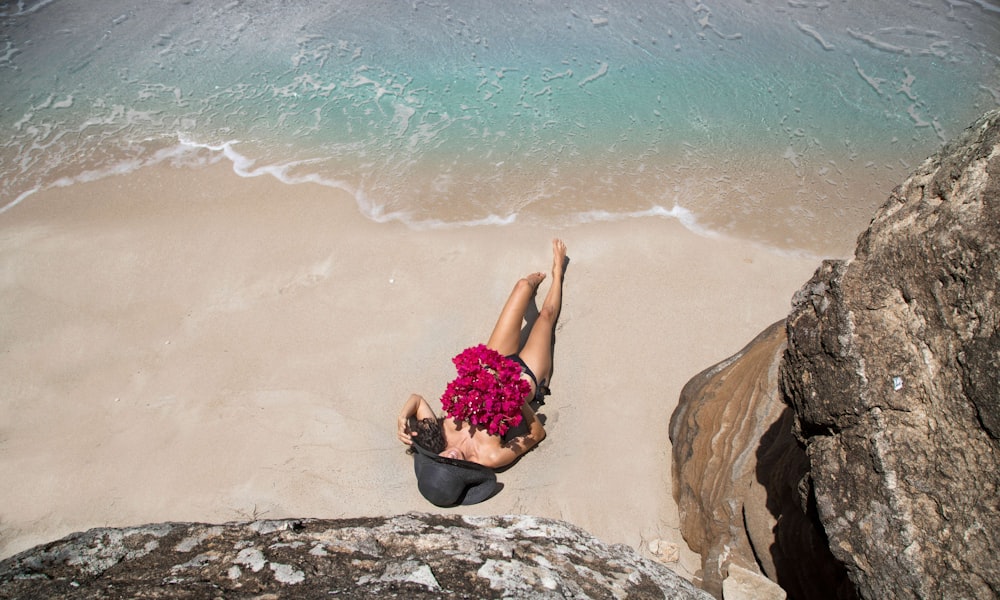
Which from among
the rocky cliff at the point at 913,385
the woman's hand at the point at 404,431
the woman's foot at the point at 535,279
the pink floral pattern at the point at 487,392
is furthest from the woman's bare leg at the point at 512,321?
the rocky cliff at the point at 913,385

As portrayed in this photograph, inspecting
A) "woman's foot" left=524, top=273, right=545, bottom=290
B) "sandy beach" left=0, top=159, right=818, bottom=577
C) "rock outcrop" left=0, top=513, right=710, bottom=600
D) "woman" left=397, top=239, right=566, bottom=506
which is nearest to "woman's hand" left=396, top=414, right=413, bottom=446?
"woman" left=397, top=239, right=566, bottom=506

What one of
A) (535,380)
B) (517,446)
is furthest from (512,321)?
(517,446)

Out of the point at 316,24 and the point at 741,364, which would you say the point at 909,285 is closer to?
the point at 741,364

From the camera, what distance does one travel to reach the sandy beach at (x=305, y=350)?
14.9 ft

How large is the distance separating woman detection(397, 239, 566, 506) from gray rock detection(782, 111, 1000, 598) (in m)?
2.22

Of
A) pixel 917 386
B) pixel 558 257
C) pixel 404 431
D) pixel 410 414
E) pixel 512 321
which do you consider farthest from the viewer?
pixel 558 257

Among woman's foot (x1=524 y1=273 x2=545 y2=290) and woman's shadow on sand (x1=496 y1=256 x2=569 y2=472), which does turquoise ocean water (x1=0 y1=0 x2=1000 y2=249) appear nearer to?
woman's foot (x1=524 y1=273 x2=545 y2=290)

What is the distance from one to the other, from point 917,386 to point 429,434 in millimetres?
3122

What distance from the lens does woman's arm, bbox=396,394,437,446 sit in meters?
4.54

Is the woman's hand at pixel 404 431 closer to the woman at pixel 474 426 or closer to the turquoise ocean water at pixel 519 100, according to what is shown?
the woman at pixel 474 426

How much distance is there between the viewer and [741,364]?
4355 mm

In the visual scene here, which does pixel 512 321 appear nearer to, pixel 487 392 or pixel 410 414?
pixel 487 392

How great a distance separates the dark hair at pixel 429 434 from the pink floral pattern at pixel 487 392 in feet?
0.72

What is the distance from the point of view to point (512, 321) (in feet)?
17.2
